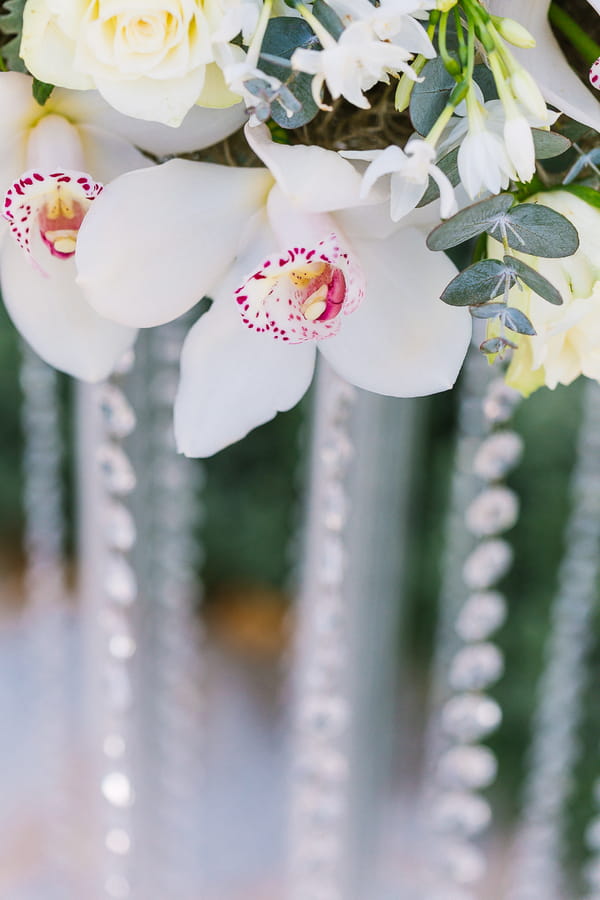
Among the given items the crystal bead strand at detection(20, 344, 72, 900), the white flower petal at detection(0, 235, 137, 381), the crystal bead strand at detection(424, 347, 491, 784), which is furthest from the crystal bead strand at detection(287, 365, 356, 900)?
the crystal bead strand at detection(20, 344, 72, 900)

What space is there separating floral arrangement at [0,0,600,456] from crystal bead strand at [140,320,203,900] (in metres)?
0.27

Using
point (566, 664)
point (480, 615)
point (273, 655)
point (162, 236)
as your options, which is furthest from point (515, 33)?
point (273, 655)

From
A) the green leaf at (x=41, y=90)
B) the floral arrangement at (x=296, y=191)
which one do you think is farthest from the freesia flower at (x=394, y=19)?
the green leaf at (x=41, y=90)

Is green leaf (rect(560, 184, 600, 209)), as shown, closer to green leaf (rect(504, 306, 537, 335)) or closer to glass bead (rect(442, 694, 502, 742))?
green leaf (rect(504, 306, 537, 335))

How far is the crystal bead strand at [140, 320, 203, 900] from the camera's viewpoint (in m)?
0.69

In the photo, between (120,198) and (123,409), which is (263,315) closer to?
(120,198)

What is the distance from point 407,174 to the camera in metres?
0.26

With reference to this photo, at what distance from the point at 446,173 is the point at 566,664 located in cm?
56

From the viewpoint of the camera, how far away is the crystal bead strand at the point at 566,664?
671mm

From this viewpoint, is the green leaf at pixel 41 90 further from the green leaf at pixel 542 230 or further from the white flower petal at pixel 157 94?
the green leaf at pixel 542 230

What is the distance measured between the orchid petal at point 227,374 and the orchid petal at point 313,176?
41 mm

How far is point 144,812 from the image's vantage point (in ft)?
2.84

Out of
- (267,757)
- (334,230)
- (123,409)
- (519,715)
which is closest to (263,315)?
(334,230)

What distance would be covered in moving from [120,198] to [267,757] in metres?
1.31
